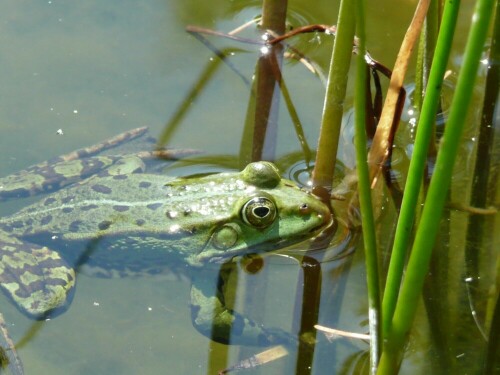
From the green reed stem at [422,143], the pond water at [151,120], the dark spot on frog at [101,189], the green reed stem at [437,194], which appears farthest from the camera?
the dark spot on frog at [101,189]

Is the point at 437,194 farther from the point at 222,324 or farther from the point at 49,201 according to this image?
the point at 49,201

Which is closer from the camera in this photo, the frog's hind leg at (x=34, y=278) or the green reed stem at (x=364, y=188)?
the green reed stem at (x=364, y=188)

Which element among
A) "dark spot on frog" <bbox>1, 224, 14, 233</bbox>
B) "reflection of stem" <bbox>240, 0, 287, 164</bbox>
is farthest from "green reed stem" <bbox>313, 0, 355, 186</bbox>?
"dark spot on frog" <bbox>1, 224, 14, 233</bbox>

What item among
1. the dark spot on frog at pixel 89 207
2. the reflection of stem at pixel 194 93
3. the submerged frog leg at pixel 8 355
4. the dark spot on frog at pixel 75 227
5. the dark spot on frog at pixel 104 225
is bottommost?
the submerged frog leg at pixel 8 355

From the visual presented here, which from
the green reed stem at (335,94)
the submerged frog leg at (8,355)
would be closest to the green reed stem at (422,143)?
the green reed stem at (335,94)

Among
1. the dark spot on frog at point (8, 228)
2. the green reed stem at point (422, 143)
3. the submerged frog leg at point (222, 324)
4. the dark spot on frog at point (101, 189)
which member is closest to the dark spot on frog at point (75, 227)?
the dark spot on frog at point (101, 189)

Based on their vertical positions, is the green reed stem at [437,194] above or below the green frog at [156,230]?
above

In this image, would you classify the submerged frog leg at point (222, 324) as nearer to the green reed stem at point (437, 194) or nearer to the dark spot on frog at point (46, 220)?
the dark spot on frog at point (46, 220)

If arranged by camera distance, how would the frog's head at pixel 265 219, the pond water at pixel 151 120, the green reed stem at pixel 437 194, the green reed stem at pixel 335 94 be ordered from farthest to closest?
the frog's head at pixel 265 219 → the pond water at pixel 151 120 → the green reed stem at pixel 335 94 → the green reed stem at pixel 437 194
